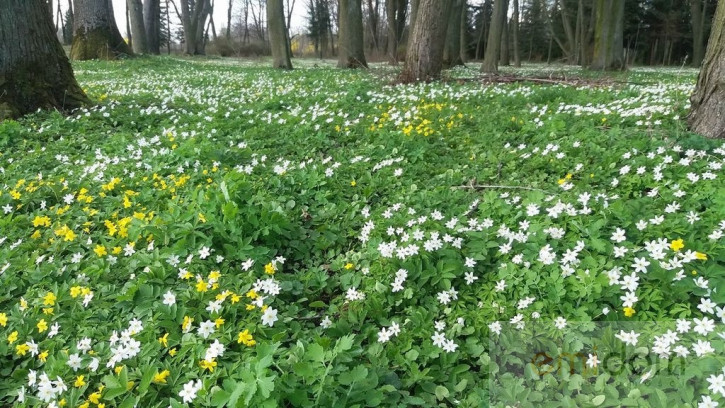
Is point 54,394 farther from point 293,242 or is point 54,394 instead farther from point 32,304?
point 293,242

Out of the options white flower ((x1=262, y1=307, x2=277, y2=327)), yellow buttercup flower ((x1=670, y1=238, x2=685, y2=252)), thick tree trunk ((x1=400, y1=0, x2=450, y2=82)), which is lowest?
white flower ((x1=262, y1=307, x2=277, y2=327))

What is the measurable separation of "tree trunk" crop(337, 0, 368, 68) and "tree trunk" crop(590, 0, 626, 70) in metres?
7.74

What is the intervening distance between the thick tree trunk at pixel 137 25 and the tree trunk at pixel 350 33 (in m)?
10.6

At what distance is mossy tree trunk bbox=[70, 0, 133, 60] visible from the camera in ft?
48.1

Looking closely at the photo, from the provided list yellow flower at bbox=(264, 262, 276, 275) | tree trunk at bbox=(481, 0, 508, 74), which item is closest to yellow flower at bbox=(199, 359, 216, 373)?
yellow flower at bbox=(264, 262, 276, 275)

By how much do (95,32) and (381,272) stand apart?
663 inches

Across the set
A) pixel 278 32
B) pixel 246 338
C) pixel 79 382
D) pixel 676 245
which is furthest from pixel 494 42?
pixel 79 382

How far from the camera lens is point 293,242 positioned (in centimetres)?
303

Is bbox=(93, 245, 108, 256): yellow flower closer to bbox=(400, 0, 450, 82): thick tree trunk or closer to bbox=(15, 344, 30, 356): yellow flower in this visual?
bbox=(15, 344, 30, 356): yellow flower

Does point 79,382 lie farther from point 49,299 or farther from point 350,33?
point 350,33

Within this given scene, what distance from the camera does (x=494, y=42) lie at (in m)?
12.9

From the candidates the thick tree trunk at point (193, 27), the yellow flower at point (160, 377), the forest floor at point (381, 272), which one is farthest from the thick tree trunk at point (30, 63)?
the thick tree trunk at point (193, 27)

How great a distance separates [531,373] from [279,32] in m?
15.0

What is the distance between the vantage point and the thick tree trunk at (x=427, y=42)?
26.9ft
